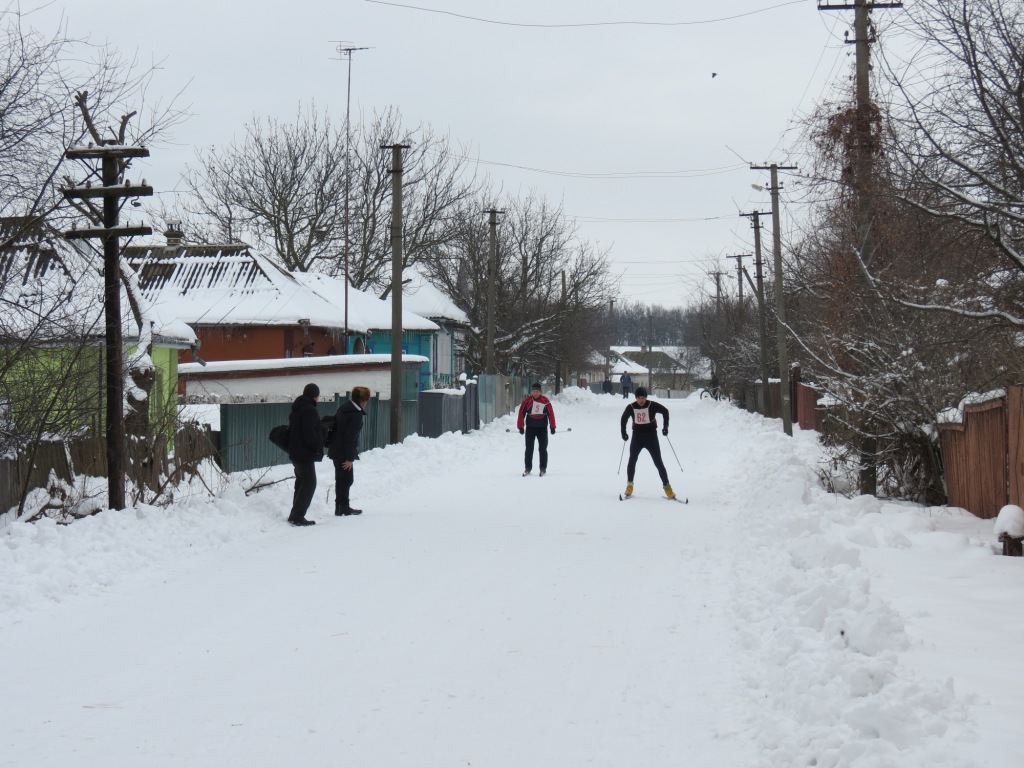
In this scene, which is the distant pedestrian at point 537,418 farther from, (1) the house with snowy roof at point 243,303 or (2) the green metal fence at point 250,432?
(1) the house with snowy roof at point 243,303

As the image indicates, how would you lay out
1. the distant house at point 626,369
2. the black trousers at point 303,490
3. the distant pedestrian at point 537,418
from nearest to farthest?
the black trousers at point 303,490 → the distant pedestrian at point 537,418 → the distant house at point 626,369

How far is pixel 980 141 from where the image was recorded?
8664 mm

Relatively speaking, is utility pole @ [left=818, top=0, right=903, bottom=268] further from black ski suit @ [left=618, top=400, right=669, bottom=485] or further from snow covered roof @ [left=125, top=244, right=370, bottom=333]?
snow covered roof @ [left=125, top=244, right=370, bottom=333]

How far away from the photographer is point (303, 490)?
13867 millimetres

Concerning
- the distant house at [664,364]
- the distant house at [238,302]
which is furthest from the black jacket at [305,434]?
the distant house at [664,364]

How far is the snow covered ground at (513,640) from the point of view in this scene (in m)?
5.20

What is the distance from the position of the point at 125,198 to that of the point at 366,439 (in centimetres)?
1286

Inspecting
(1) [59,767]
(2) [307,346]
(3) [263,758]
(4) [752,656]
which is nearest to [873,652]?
(4) [752,656]

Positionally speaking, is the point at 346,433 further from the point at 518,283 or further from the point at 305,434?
the point at 518,283

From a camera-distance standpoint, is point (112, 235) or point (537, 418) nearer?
point (112, 235)

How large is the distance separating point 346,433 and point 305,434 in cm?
106

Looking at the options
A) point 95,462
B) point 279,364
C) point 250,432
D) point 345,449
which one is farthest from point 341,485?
point 279,364

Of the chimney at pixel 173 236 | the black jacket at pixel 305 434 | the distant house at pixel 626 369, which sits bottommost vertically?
the black jacket at pixel 305 434

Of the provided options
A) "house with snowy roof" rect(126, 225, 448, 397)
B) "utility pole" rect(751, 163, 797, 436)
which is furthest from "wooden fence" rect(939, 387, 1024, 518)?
"house with snowy roof" rect(126, 225, 448, 397)
